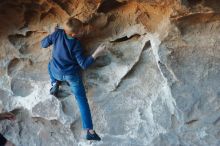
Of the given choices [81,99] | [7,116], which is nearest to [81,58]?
[81,99]

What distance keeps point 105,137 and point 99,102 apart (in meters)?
0.19

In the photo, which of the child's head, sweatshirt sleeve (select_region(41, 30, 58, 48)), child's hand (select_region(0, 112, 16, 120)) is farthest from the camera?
child's hand (select_region(0, 112, 16, 120))

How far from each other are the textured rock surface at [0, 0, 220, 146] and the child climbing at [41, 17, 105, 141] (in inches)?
4.4

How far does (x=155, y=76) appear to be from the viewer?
2166 mm

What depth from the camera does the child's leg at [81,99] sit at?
7.01 ft

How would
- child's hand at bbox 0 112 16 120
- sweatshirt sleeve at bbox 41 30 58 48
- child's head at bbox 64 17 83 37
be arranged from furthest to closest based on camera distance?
child's hand at bbox 0 112 16 120
sweatshirt sleeve at bbox 41 30 58 48
child's head at bbox 64 17 83 37

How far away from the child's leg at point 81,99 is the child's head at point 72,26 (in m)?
0.23

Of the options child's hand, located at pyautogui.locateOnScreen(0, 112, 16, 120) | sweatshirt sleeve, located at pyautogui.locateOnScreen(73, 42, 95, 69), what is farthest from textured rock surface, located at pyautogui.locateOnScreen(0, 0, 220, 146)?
sweatshirt sleeve, located at pyautogui.locateOnScreen(73, 42, 95, 69)

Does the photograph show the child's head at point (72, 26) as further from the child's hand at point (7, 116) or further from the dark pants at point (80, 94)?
the child's hand at point (7, 116)

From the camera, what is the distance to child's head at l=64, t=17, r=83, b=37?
204 centimetres

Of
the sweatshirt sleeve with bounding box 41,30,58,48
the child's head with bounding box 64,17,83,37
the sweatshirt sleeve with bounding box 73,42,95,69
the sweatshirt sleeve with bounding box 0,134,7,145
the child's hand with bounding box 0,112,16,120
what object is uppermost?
the child's head with bounding box 64,17,83,37

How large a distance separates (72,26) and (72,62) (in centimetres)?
22

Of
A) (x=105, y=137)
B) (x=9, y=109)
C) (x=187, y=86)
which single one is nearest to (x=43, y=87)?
(x=9, y=109)

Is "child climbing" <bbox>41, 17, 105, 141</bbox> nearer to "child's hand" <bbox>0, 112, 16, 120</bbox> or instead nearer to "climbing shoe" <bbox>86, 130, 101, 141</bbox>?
"climbing shoe" <bbox>86, 130, 101, 141</bbox>
